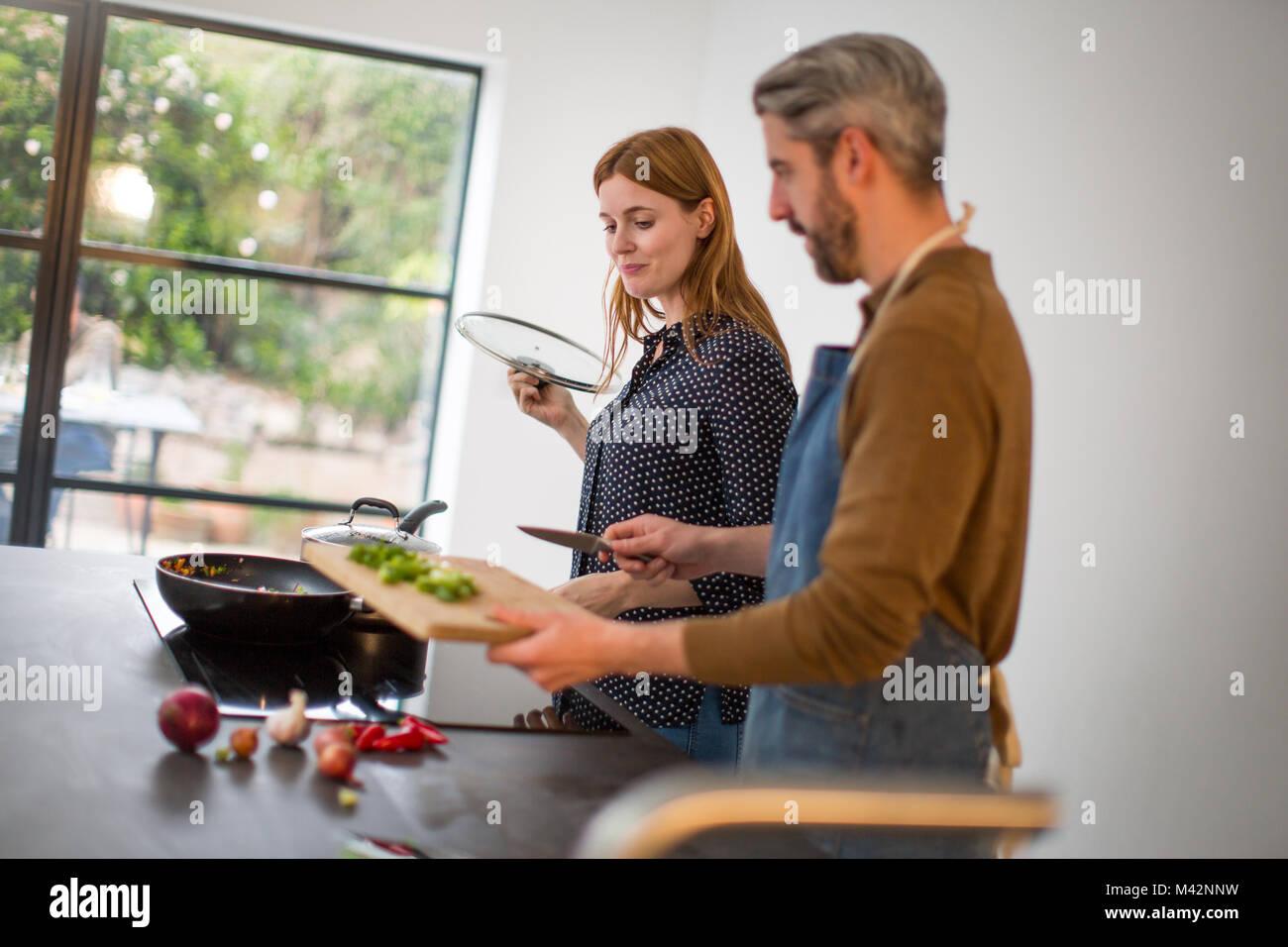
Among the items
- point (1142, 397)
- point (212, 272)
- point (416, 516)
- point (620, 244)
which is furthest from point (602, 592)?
point (212, 272)

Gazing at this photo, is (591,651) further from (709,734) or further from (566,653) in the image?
(709,734)

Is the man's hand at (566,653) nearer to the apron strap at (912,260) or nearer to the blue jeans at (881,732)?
the blue jeans at (881,732)

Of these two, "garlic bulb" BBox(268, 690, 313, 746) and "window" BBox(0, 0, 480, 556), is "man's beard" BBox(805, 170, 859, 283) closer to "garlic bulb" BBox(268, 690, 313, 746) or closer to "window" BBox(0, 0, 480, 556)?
Result: "garlic bulb" BBox(268, 690, 313, 746)

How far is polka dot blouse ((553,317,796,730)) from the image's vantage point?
1.60 metres

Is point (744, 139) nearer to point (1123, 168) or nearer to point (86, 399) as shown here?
point (1123, 168)

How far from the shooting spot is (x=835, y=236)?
1.06 m

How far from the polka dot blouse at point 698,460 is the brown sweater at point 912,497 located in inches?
22.4

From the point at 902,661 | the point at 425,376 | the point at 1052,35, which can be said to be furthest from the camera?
the point at 425,376

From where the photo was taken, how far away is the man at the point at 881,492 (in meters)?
0.93

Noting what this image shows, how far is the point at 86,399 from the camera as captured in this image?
4020 mm

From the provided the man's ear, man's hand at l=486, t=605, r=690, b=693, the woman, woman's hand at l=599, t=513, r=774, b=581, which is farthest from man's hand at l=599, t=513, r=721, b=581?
the man's ear

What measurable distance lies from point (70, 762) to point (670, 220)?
1088mm

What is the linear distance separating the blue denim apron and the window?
3348 millimetres
